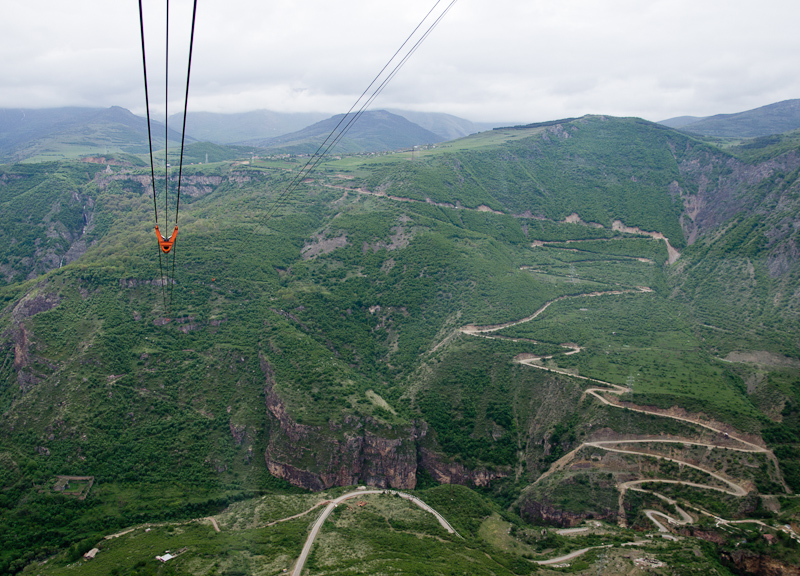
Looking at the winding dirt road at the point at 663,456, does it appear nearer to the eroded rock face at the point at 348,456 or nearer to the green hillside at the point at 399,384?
the green hillside at the point at 399,384

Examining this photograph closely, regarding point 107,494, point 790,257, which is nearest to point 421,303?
point 107,494

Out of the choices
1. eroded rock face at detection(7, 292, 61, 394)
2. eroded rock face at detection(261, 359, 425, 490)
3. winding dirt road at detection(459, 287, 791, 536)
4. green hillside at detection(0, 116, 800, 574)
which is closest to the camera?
green hillside at detection(0, 116, 800, 574)

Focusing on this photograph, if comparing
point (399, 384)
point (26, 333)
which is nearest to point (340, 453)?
point (399, 384)

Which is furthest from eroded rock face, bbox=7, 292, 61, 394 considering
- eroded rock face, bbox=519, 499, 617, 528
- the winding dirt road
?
the winding dirt road

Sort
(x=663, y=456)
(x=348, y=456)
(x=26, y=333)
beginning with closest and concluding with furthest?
1. (x=663, y=456)
2. (x=348, y=456)
3. (x=26, y=333)

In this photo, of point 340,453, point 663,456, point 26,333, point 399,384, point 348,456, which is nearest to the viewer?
point 663,456

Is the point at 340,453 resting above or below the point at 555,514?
above

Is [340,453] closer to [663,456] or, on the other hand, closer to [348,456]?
[348,456]

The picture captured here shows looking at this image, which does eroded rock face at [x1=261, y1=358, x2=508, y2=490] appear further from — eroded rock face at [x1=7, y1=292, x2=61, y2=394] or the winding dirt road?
eroded rock face at [x1=7, y1=292, x2=61, y2=394]
